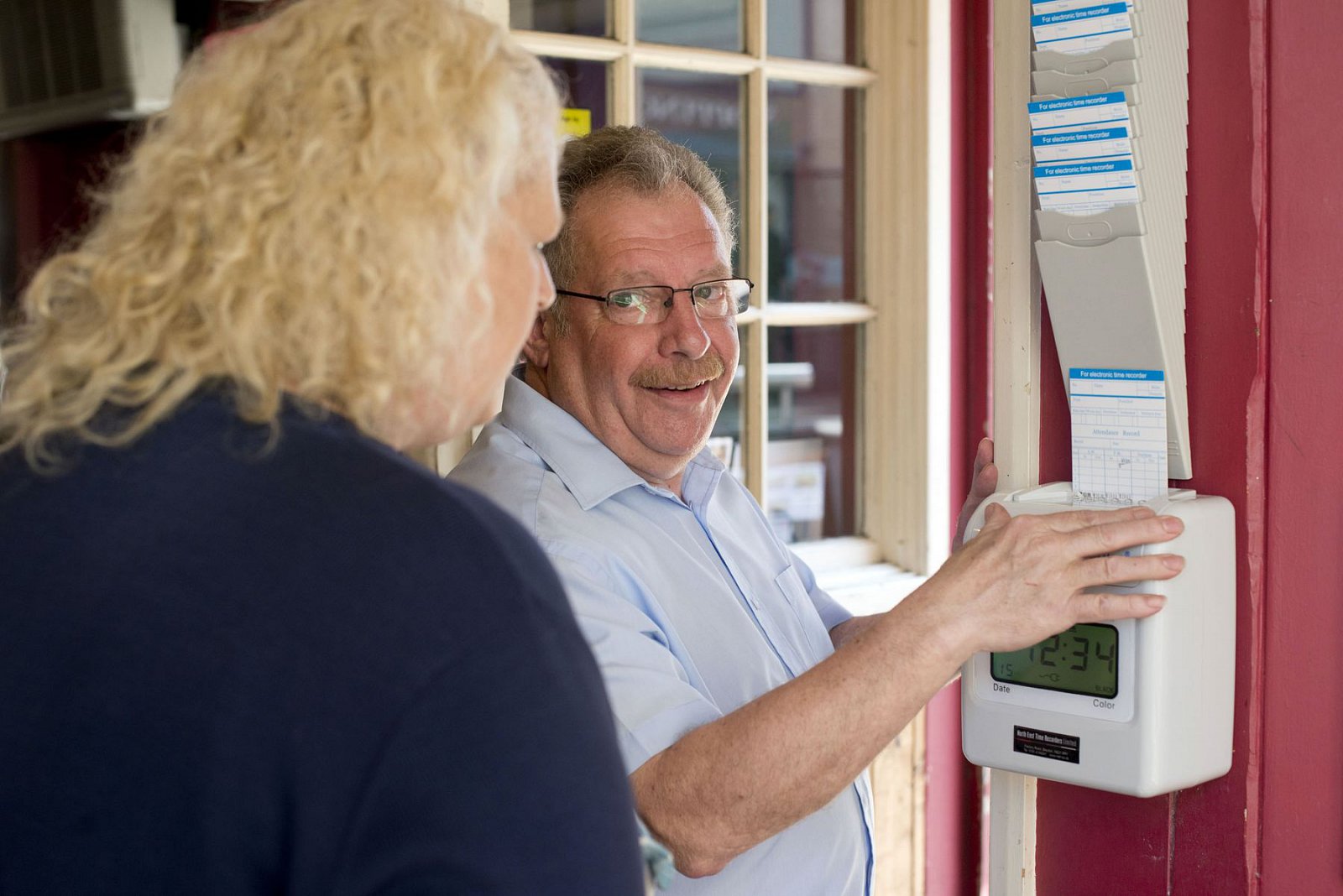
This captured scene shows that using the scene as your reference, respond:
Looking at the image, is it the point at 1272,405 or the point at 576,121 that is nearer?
the point at 1272,405

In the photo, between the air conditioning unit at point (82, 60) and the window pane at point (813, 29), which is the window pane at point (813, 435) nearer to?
the window pane at point (813, 29)

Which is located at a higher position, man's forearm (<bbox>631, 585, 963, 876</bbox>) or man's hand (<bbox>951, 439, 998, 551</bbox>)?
man's hand (<bbox>951, 439, 998, 551</bbox>)

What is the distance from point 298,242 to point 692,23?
1.97 m

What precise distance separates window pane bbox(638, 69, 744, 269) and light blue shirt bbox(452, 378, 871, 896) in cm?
111

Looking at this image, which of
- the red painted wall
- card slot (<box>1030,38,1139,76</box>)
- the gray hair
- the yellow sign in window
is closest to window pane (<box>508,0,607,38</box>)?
the yellow sign in window

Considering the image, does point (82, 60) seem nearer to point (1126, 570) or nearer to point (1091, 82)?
point (1091, 82)

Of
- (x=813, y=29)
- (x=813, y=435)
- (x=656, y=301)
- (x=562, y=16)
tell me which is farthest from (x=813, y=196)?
(x=656, y=301)

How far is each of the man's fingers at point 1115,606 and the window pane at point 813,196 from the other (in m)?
1.68

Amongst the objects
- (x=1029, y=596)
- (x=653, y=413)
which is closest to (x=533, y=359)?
(x=653, y=413)

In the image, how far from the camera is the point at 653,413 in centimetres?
168

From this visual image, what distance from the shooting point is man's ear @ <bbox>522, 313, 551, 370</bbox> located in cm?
175

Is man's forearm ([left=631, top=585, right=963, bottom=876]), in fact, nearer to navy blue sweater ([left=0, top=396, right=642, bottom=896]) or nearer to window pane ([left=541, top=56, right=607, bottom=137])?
navy blue sweater ([left=0, top=396, right=642, bottom=896])

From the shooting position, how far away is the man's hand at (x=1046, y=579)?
130 cm

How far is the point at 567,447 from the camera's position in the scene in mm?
1607
